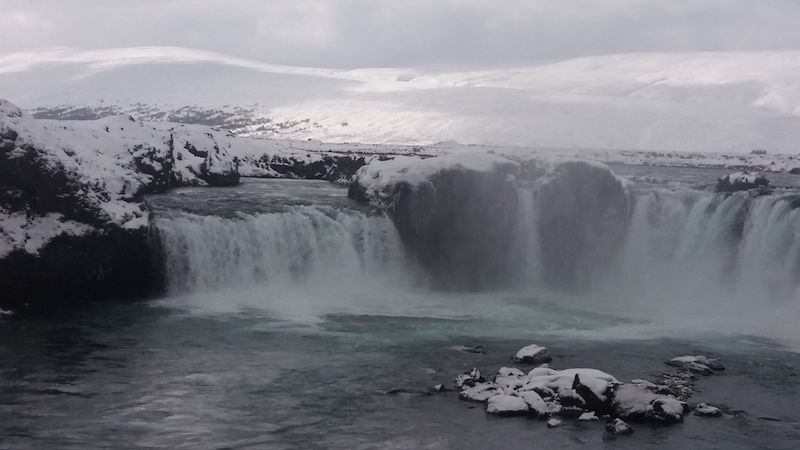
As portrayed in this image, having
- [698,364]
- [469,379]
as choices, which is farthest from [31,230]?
[698,364]

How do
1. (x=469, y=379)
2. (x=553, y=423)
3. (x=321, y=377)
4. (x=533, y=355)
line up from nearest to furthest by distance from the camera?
1. (x=553, y=423)
2. (x=469, y=379)
3. (x=321, y=377)
4. (x=533, y=355)

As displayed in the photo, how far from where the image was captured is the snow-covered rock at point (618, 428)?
22891 millimetres

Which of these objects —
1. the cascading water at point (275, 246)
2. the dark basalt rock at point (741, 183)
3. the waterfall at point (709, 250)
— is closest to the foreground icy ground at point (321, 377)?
the cascading water at point (275, 246)

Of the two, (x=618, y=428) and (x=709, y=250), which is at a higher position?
(x=709, y=250)

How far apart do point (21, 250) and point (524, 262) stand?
23.8 metres

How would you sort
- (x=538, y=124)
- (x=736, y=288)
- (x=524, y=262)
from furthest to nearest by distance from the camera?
(x=538, y=124) → (x=524, y=262) → (x=736, y=288)

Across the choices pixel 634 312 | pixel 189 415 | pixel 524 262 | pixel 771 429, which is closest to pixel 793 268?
pixel 634 312

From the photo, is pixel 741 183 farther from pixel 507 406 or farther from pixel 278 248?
pixel 507 406

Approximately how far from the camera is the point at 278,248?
1721 inches

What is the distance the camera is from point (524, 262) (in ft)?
154

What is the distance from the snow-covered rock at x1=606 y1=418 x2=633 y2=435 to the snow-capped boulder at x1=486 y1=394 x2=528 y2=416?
7.53 feet

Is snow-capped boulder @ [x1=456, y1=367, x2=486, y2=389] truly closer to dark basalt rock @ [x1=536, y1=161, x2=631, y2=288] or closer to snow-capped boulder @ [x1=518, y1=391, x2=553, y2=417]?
snow-capped boulder @ [x1=518, y1=391, x2=553, y2=417]

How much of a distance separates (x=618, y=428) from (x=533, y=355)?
6827mm

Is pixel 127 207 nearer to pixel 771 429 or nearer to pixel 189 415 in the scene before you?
pixel 189 415
